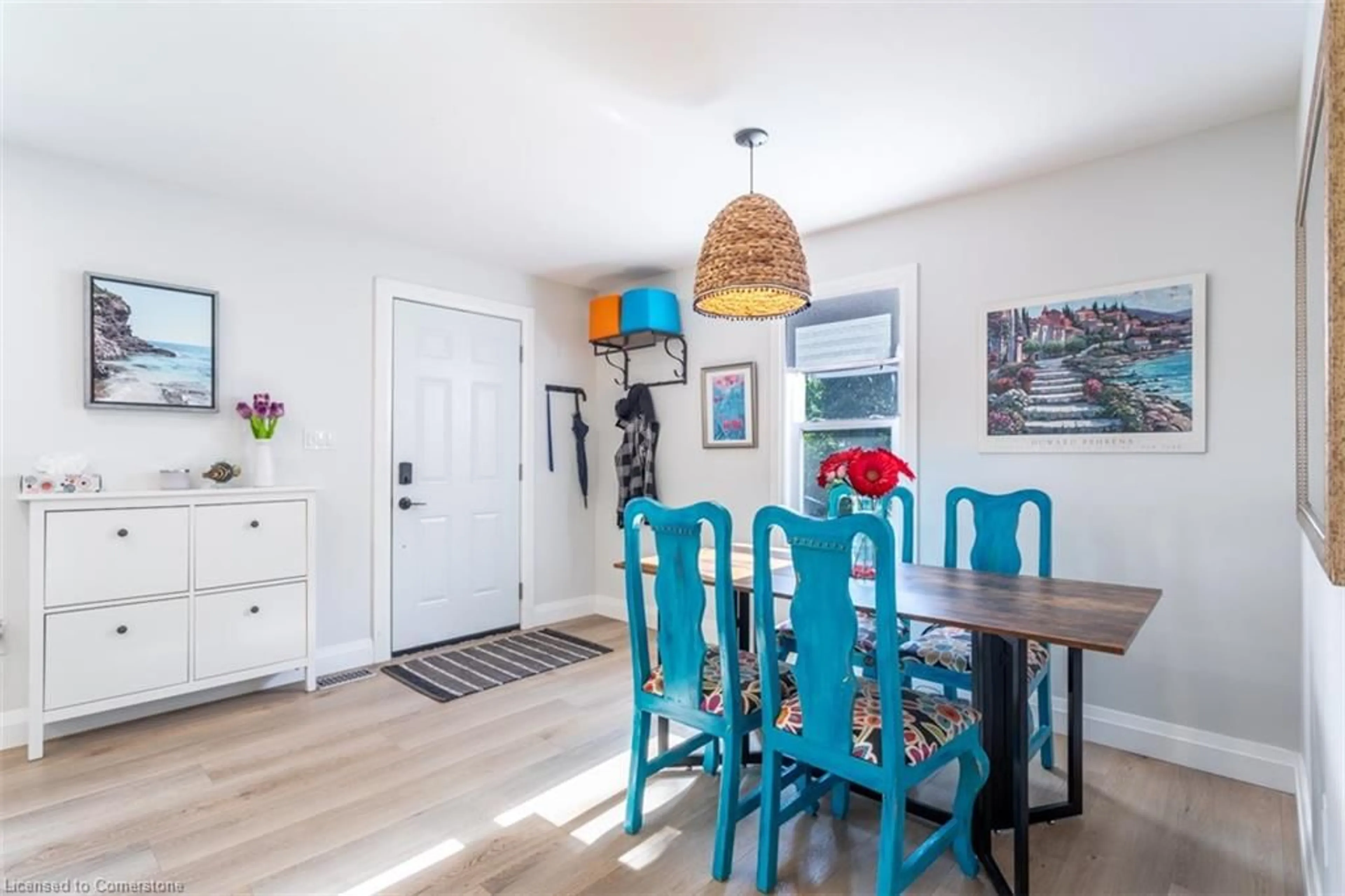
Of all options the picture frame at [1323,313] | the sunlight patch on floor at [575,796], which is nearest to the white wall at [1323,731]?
the picture frame at [1323,313]

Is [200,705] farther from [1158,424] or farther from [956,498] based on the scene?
[1158,424]

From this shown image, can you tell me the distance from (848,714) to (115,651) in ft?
9.42

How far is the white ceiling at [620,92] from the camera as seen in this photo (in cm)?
190

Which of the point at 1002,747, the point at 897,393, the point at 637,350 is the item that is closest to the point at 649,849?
the point at 1002,747

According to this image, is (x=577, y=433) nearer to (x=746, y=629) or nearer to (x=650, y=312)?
(x=650, y=312)

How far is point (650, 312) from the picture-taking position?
4117mm

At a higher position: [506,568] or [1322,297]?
[1322,297]

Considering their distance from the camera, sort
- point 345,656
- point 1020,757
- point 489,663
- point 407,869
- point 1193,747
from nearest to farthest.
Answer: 1. point 1020,757
2. point 407,869
3. point 1193,747
4. point 345,656
5. point 489,663

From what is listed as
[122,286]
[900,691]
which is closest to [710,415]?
[900,691]

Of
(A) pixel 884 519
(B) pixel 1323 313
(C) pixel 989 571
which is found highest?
(B) pixel 1323 313

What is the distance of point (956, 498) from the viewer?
107 inches

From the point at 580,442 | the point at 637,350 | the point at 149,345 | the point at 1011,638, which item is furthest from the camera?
the point at 580,442

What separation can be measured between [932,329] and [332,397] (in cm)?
313

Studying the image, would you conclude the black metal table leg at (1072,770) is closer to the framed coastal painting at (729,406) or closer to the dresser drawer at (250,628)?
the framed coastal painting at (729,406)
